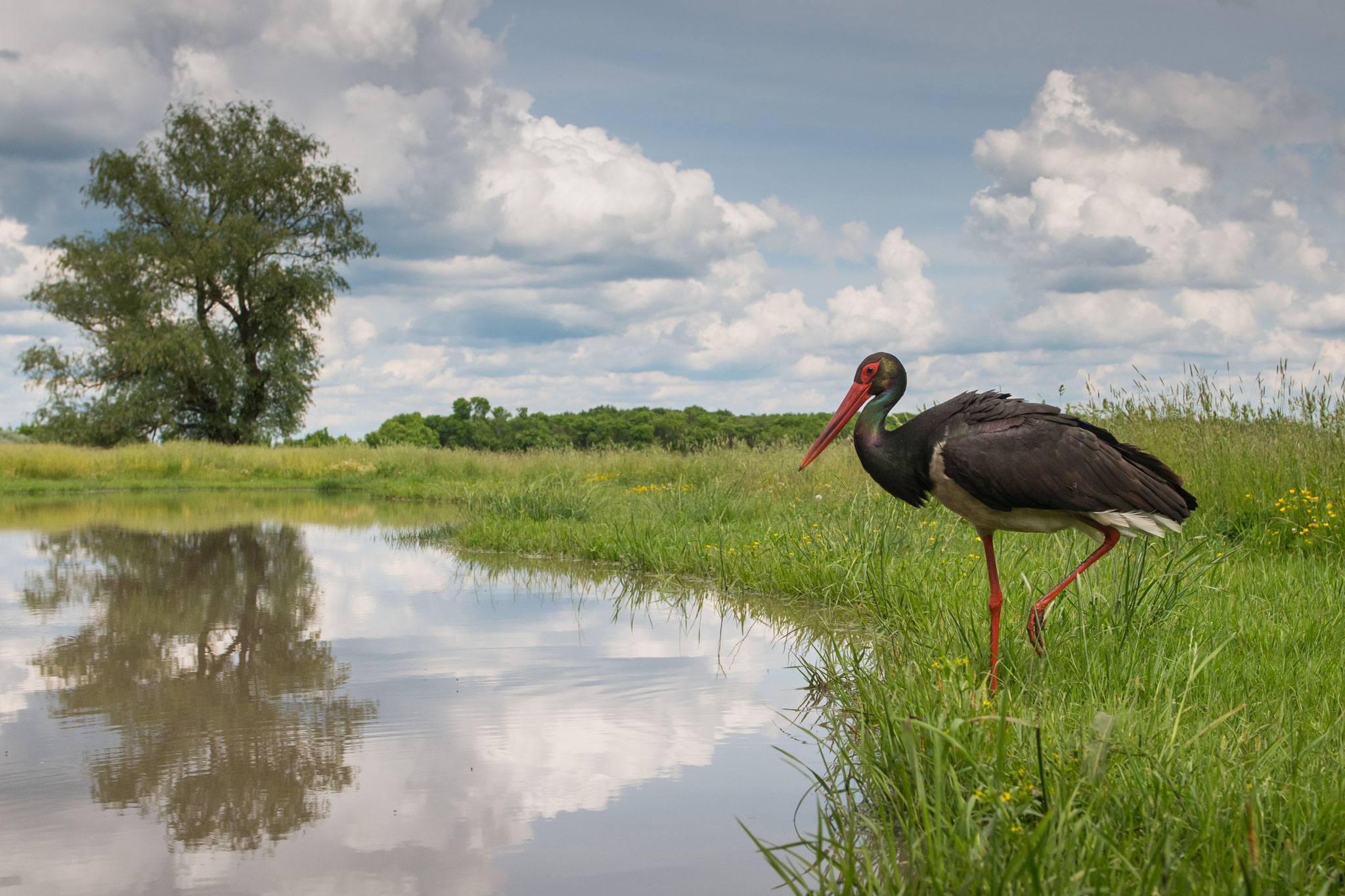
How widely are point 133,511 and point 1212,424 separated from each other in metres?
16.3

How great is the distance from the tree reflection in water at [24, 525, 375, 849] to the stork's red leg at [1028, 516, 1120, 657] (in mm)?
2684

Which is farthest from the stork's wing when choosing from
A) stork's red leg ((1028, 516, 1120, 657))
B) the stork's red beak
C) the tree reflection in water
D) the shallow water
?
the tree reflection in water

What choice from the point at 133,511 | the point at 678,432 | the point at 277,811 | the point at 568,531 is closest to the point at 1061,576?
the point at 277,811

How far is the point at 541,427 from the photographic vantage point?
42.0m

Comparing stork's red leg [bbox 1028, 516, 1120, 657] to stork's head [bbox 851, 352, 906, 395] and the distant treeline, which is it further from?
the distant treeline

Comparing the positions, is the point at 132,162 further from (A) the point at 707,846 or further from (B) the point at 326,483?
(A) the point at 707,846

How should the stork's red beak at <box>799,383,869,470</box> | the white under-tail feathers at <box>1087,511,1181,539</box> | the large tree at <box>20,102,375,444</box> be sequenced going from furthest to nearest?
the large tree at <box>20,102,375,444</box> < the stork's red beak at <box>799,383,869,470</box> < the white under-tail feathers at <box>1087,511,1181,539</box>

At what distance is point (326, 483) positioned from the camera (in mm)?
24141

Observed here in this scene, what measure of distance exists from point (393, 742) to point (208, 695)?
1.33 m

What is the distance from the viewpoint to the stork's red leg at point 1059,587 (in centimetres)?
373

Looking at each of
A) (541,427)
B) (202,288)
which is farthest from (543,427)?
(202,288)

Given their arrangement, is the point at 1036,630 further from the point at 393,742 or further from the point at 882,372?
the point at 393,742

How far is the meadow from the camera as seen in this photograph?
2270 millimetres

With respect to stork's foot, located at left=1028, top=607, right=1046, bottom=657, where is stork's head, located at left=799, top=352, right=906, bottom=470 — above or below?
above
